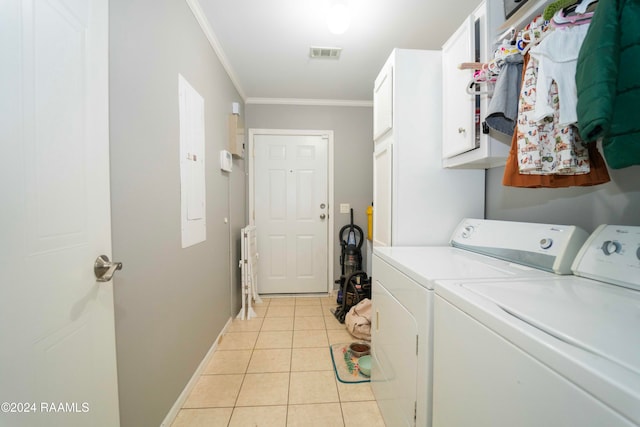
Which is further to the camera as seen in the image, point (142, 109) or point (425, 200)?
point (425, 200)

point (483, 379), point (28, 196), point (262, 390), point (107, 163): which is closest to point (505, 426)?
point (483, 379)

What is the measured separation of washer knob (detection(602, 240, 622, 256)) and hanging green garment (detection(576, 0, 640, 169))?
36 centimetres

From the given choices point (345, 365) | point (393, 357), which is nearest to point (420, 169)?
point (393, 357)

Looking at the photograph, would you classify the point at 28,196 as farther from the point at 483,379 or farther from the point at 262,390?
the point at 262,390

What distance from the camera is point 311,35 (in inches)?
77.2

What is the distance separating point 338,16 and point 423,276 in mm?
1637

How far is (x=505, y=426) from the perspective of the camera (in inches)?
21.3

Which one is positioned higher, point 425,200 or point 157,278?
point 425,200

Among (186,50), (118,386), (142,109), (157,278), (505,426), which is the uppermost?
(186,50)

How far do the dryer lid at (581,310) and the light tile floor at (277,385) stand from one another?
3.73ft

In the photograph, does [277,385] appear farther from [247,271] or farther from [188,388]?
[247,271]

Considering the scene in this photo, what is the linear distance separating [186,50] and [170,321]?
64.6 inches

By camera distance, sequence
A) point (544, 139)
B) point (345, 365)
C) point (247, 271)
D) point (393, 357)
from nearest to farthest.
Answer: point (544, 139) < point (393, 357) < point (345, 365) < point (247, 271)

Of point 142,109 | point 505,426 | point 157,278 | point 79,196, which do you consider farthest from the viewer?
point 157,278
